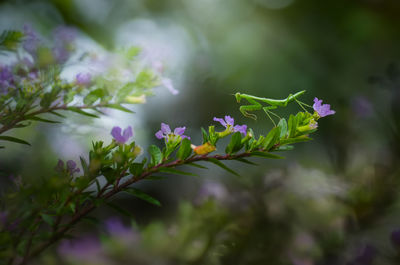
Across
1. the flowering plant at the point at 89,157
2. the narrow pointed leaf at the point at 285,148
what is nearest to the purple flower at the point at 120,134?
the flowering plant at the point at 89,157

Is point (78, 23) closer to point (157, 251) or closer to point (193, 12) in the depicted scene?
point (193, 12)

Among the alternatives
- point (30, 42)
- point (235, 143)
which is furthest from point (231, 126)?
point (30, 42)

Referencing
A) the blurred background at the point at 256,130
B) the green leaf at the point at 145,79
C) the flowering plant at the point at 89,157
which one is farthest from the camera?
the blurred background at the point at 256,130

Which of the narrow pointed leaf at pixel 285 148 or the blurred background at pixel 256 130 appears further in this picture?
the blurred background at pixel 256 130

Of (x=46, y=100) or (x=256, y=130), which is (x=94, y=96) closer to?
(x=46, y=100)

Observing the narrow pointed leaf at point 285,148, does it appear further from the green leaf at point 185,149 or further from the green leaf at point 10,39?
the green leaf at point 10,39

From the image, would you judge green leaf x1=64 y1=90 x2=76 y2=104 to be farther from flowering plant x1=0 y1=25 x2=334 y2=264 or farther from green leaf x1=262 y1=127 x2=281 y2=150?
green leaf x1=262 y1=127 x2=281 y2=150

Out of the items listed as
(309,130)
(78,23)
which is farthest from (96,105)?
(78,23)
